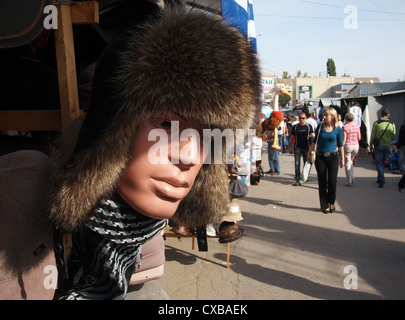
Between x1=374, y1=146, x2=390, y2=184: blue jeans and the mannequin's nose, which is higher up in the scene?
the mannequin's nose

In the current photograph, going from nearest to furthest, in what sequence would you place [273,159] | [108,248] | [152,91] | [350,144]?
[152,91] → [108,248] → [350,144] → [273,159]

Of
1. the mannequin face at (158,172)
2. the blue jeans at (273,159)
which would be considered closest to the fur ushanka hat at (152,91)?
the mannequin face at (158,172)

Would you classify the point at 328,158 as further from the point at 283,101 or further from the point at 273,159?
the point at 283,101

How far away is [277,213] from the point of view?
5887 mm

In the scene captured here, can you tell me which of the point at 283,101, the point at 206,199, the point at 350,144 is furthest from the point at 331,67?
the point at 206,199

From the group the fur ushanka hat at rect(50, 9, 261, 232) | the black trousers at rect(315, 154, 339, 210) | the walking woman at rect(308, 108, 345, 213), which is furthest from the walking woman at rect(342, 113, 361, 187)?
the fur ushanka hat at rect(50, 9, 261, 232)

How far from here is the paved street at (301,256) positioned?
3271 mm

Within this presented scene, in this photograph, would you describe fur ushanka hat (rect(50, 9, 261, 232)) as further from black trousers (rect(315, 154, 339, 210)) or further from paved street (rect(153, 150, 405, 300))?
black trousers (rect(315, 154, 339, 210))

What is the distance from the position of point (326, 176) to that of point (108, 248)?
17.7 feet

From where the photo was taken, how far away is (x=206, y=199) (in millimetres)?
1459

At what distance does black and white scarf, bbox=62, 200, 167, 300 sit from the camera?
1139mm

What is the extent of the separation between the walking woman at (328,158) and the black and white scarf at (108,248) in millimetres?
5009
